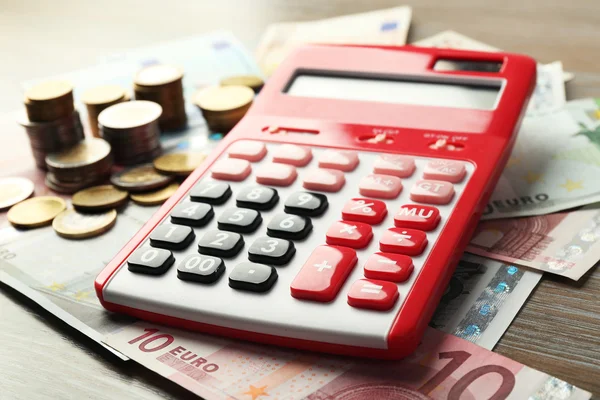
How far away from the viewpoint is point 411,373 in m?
0.47

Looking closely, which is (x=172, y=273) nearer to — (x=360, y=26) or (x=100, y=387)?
(x=100, y=387)

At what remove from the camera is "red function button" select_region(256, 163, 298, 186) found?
609mm

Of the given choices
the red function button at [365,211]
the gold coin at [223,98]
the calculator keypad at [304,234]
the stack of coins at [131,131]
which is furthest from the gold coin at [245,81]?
the red function button at [365,211]

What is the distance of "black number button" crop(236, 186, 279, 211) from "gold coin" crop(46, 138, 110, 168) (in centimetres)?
19

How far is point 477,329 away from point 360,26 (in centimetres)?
64

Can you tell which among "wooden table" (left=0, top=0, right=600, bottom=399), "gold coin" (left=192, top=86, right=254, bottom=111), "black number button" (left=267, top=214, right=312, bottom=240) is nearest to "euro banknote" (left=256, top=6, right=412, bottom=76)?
"wooden table" (left=0, top=0, right=600, bottom=399)

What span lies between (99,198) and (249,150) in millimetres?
146

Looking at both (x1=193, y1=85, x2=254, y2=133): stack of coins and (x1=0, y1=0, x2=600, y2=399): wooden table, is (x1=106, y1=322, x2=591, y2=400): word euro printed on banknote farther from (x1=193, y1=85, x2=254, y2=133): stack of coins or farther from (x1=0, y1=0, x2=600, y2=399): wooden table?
(x1=193, y1=85, x2=254, y2=133): stack of coins

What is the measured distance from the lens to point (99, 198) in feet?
2.26

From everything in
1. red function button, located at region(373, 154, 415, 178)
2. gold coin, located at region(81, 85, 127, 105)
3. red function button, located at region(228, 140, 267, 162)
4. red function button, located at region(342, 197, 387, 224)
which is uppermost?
red function button, located at region(373, 154, 415, 178)

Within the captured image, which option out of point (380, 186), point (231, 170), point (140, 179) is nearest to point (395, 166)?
point (380, 186)

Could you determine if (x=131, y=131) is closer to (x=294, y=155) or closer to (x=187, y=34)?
(x=294, y=155)

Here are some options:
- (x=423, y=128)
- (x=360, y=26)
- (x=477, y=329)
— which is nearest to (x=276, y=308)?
(x=477, y=329)

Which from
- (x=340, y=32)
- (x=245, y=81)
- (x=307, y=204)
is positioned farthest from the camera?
(x=340, y=32)
